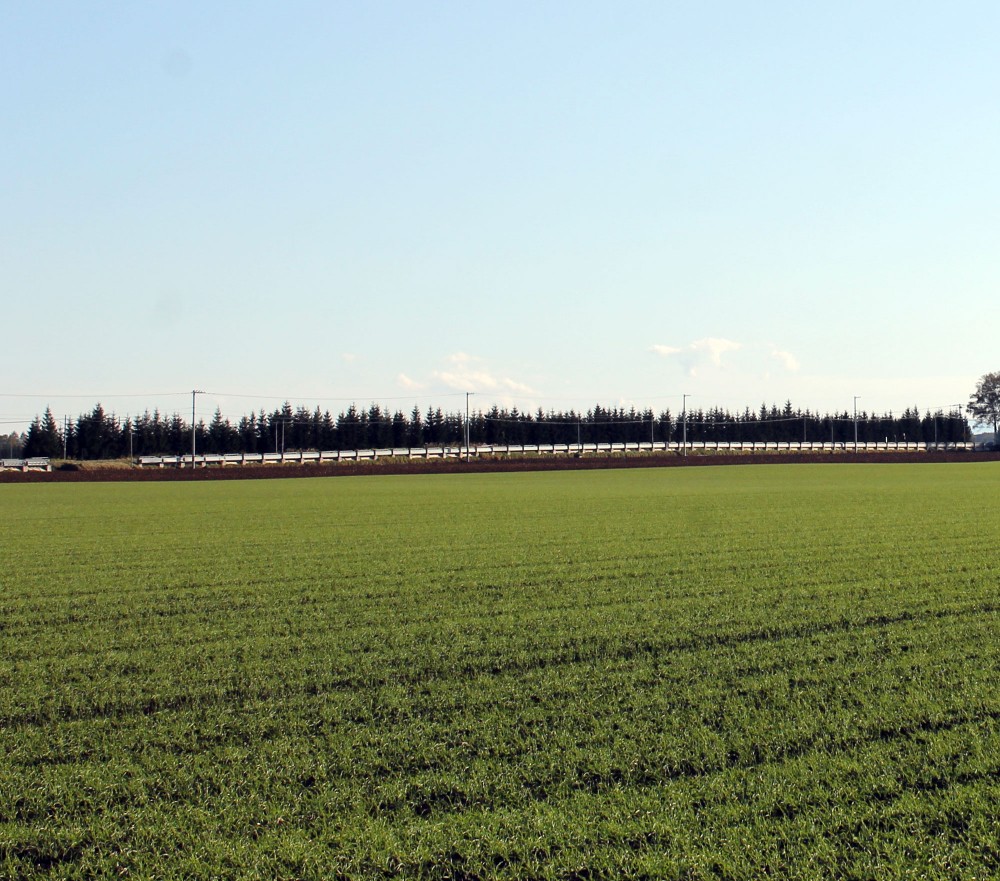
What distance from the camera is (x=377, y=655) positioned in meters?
8.77

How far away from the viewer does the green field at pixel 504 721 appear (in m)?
4.71

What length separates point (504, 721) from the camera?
21.7 ft

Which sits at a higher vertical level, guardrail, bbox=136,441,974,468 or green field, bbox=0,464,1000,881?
guardrail, bbox=136,441,974,468

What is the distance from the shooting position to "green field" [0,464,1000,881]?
15.4 ft

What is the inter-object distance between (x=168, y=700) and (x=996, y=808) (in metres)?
5.72

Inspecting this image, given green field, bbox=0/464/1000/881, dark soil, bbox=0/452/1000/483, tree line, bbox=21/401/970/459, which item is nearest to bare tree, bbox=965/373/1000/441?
tree line, bbox=21/401/970/459

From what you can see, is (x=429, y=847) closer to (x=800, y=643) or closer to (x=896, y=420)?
(x=800, y=643)

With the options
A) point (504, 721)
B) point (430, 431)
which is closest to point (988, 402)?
point (430, 431)

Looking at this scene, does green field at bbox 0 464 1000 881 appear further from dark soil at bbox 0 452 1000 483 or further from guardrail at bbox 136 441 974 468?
guardrail at bbox 136 441 974 468

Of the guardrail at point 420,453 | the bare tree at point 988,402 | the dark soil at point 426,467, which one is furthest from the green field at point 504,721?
the bare tree at point 988,402

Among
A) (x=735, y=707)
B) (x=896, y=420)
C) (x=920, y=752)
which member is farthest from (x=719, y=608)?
(x=896, y=420)

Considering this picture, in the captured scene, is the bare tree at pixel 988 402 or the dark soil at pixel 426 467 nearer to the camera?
the dark soil at pixel 426 467

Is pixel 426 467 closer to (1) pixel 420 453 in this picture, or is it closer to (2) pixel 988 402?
(1) pixel 420 453

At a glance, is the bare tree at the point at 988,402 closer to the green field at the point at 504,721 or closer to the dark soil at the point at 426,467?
the dark soil at the point at 426,467
